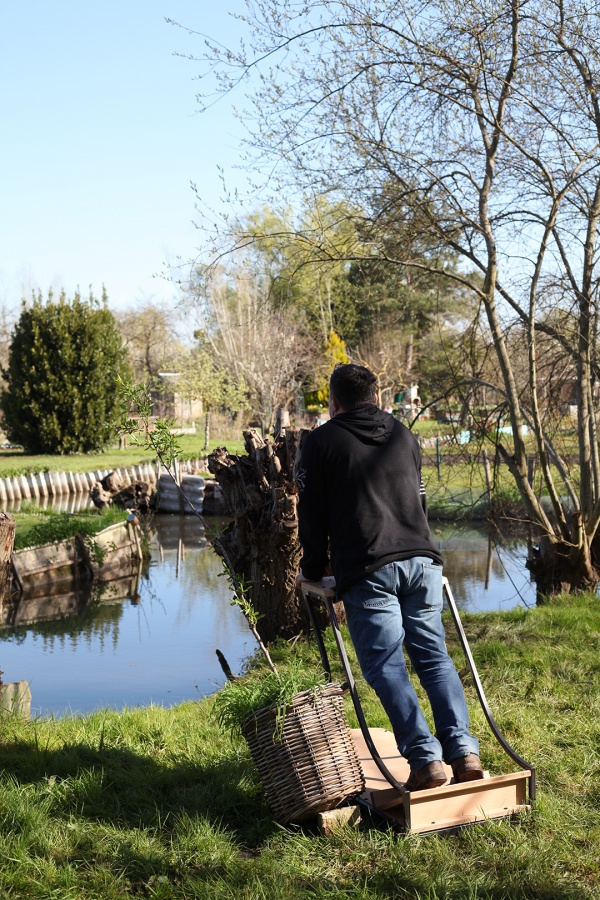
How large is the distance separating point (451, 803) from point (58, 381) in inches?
1292

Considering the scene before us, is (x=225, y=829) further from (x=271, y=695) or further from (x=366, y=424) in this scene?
(x=366, y=424)

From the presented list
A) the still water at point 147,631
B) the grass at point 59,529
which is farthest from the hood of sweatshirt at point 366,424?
the grass at point 59,529

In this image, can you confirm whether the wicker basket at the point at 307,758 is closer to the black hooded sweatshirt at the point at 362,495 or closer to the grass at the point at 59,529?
the black hooded sweatshirt at the point at 362,495

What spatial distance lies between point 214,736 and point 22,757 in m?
1.14

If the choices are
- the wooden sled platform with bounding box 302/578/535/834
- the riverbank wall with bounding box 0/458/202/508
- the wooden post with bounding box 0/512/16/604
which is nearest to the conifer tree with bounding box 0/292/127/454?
the riverbank wall with bounding box 0/458/202/508

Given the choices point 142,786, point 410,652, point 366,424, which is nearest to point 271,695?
point 410,652

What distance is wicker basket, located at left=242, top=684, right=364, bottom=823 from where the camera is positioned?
3.75 m

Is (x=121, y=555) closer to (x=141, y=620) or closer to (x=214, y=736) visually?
(x=141, y=620)

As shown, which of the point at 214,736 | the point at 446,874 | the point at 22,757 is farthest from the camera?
the point at 214,736

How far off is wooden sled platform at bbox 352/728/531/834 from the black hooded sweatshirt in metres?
0.89

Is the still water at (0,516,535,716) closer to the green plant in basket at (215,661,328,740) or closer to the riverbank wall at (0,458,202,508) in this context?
the green plant in basket at (215,661,328,740)

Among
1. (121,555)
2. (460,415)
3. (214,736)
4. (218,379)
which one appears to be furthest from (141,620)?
(218,379)

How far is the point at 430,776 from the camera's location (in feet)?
12.0

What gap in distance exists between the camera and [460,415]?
10062 mm
